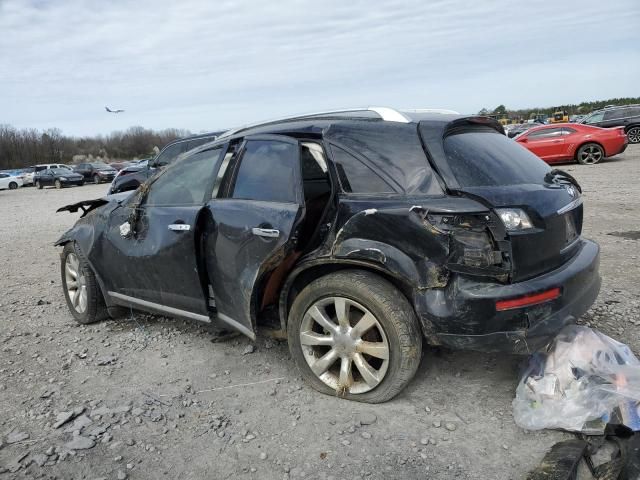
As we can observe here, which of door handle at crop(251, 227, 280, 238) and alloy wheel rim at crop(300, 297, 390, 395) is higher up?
door handle at crop(251, 227, 280, 238)

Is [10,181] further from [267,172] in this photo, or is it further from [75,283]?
[267,172]

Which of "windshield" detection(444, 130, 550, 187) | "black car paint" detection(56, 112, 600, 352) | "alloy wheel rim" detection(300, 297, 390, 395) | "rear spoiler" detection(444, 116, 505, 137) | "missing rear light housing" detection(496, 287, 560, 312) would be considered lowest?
"alloy wheel rim" detection(300, 297, 390, 395)

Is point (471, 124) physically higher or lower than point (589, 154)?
higher

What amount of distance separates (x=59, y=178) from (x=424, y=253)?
107ft

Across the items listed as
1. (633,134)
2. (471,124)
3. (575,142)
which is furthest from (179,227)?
(633,134)

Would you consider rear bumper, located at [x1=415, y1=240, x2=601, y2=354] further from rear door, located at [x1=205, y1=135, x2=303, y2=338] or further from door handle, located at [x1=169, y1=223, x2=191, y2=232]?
door handle, located at [x1=169, y1=223, x2=191, y2=232]

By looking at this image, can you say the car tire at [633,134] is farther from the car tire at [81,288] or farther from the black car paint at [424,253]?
the car tire at [81,288]

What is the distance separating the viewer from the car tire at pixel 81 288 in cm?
445

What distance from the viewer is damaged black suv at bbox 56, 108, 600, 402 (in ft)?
8.50

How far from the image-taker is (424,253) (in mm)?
2617

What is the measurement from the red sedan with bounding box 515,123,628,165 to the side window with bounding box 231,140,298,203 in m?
14.4

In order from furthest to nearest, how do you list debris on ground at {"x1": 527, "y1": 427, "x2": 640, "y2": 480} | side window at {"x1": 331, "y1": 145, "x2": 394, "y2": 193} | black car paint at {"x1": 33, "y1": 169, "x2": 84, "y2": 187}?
black car paint at {"x1": 33, "y1": 169, "x2": 84, "y2": 187} → side window at {"x1": 331, "y1": 145, "x2": 394, "y2": 193} → debris on ground at {"x1": 527, "y1": 427, "x2": 640, "y2": 480}

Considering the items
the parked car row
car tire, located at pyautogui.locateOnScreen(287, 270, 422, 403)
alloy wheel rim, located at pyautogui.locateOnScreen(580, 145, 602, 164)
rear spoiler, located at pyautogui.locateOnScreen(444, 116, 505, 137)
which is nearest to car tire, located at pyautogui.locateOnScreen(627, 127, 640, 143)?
alloy wheel rim, located at pyautogui.locateOnScreen(580, 145, 602, 164)

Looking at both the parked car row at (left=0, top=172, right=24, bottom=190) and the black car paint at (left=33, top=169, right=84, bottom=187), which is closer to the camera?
the black car paint at (left=33, top=169, right=84, bottom=187)
